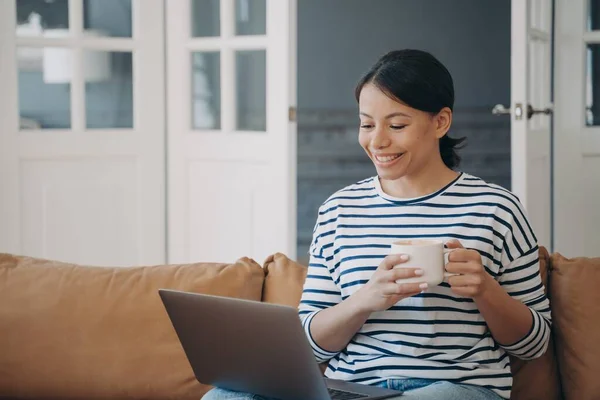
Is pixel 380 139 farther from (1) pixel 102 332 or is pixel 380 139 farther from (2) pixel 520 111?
(2) pixel 520 111

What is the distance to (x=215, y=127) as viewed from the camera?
174 inches

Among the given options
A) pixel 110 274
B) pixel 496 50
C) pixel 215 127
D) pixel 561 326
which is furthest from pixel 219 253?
pixel 496 50

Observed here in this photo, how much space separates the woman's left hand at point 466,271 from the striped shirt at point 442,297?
0.14 metres

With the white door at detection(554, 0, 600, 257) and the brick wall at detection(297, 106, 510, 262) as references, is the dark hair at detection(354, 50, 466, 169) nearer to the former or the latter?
the white door at detection(554, 0, 600, 257)

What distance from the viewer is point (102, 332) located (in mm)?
2150

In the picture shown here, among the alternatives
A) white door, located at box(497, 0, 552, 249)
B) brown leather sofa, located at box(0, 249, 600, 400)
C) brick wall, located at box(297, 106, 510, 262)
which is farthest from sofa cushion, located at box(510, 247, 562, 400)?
brick wall, located at box(297, 106, 510, 262)

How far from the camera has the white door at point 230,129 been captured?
415 centimetres

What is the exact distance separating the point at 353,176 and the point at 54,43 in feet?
10.7

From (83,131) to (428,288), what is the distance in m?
2.80

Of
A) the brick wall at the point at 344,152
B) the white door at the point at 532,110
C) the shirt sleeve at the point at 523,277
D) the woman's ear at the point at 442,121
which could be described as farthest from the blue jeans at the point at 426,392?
the brick wall at the point at 344,152

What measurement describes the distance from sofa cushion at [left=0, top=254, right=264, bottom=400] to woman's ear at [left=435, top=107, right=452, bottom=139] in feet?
1.69

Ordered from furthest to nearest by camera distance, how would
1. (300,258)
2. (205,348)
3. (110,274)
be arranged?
1. (300,258)
2. (110,274)
3. (205,348)

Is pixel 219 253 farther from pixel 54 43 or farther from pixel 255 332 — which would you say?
pixel 255 332

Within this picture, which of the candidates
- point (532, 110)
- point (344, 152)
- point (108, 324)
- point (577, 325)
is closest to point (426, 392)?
point (577, 325)
